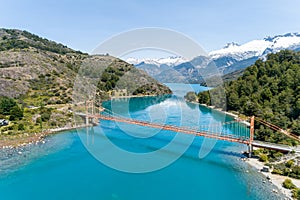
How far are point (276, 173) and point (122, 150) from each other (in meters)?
9.83

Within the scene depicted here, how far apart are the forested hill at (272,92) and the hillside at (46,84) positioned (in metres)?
18.9

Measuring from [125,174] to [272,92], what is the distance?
833 inches

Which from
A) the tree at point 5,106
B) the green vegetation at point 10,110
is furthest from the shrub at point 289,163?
the tree at point 5,106

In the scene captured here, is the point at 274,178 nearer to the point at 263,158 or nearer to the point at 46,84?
the point at 263,158

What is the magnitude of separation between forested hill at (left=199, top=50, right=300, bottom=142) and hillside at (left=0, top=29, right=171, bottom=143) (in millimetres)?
18861

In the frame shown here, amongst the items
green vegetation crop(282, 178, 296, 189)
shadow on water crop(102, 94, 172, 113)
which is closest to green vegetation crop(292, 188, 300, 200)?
green vegetation crop(282, 178, 296, 189)

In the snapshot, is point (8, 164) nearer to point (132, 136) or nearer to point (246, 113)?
point (132, 136)

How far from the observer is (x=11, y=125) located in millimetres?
22828

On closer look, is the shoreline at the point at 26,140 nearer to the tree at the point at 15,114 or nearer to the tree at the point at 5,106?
the tree at the point at 15,114

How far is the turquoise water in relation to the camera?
1295cm

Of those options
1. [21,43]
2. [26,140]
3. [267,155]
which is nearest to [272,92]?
[267,155]

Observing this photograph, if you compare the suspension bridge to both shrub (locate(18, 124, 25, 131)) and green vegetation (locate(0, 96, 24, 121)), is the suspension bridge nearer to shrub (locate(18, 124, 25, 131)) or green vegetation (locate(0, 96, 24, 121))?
green vegetation (locate(0, 96, 24, 121))

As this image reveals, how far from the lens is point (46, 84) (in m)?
39.3

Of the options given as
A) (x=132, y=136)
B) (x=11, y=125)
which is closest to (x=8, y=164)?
(x=11, y=125)
